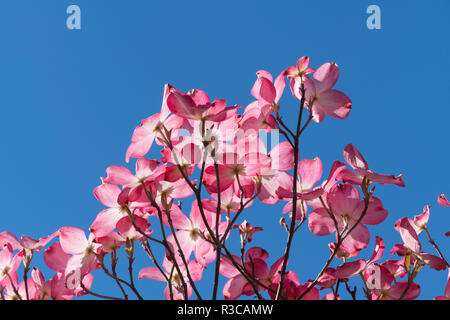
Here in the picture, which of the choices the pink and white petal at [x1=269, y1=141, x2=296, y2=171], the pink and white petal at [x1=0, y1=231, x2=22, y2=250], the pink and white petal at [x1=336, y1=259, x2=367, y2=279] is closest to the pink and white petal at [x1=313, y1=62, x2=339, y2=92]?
the pink and white petal at [x1=269, y1=141, x2=296, y2=171]

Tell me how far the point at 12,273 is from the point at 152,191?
454 millimetres

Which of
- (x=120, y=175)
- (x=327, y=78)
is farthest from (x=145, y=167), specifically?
(x=327, y=78)

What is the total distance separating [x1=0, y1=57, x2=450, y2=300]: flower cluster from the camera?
727mm

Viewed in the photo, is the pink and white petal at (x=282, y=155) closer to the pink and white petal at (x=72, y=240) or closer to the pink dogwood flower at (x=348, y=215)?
the pink dogwood flower at (x=348, y=215)

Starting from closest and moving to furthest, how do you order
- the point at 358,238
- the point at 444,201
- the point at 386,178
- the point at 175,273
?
the point at 386,178 < the point at 358,238 < the point at 175,273 < the point at 444,201

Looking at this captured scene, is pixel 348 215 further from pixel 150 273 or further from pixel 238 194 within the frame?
pixel 150 273

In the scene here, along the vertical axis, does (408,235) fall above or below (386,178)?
below

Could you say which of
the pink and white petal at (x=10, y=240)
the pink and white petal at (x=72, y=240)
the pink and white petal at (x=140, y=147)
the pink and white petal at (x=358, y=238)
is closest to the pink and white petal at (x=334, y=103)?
the pink and white petal at (x=358, y=238)

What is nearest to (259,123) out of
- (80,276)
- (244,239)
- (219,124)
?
(219,124)

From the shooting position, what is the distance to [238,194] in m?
0.82

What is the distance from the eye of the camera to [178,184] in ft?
2.63

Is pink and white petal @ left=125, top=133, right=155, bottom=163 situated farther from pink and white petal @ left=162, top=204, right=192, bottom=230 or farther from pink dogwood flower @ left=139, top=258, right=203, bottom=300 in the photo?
pink dogwood flower @ left=139, top=258, right=203, bottom=300

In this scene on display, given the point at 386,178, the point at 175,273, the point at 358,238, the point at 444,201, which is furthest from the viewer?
the point at 444,201
